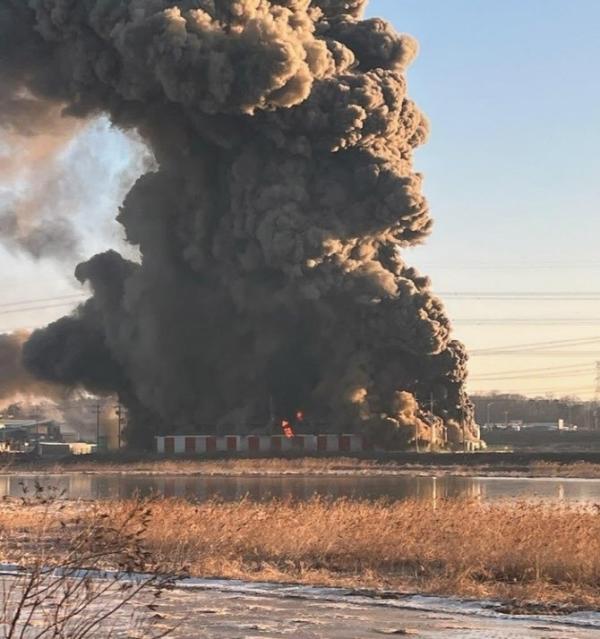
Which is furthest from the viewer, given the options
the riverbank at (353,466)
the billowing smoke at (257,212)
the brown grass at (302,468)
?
the billowing smoke at (257,212)

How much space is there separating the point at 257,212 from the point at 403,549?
195 ft

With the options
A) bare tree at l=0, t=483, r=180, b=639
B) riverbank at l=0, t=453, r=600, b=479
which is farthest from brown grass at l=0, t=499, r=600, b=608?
riverbank at l=0, t=453, r=600, b=479

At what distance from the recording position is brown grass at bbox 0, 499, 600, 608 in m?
14.1

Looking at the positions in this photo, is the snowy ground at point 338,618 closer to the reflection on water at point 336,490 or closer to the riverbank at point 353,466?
the reflection on water at point 336,490

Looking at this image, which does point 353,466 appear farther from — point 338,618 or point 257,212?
point 338,618

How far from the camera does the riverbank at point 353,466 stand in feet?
198

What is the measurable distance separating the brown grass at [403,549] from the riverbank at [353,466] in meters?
39.4

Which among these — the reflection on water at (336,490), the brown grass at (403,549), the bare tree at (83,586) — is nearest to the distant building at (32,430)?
the reflection on water at (336,490)

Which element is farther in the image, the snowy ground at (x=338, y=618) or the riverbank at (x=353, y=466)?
the riverbank at (x=353, y=466)

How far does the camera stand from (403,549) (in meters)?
16.3

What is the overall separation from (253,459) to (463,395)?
20.5 metres

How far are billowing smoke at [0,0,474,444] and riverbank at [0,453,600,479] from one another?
7.61 m

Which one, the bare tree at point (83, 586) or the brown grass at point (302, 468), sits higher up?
the bare tree at point (83, 586)

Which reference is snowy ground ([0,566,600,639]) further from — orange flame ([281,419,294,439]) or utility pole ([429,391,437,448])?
utility pole ([429,391,437,448])
